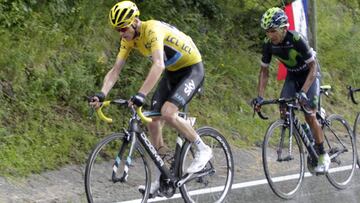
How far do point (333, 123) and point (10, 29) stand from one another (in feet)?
16.1

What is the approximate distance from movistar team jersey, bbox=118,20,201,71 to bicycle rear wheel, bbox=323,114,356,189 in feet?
8.68

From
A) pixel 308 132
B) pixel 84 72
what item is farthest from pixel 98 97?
pixel 84 72

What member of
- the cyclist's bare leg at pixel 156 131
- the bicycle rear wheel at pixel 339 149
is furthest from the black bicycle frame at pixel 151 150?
the bicycle rear wheel at pixel 339 149

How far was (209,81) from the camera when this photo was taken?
37.6 ft

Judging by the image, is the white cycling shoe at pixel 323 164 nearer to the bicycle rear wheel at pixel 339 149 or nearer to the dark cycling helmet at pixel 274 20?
the bicycle rear wheel at pixel 339 149

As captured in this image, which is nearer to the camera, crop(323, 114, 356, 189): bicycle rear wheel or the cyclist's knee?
the cyclist's knee

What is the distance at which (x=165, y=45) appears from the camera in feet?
21.0

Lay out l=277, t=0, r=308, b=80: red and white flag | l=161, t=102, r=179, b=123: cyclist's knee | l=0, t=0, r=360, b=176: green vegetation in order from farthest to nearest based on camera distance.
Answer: l=277, t=0, r=308, b=80: red and white flag → l=0, t=0, r=360, b=176: green vegetation → l=161, t=102, r=179, b=123: cyclist's knee

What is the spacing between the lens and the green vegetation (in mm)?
8113

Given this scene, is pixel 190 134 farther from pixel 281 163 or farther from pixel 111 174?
pixel 281 163

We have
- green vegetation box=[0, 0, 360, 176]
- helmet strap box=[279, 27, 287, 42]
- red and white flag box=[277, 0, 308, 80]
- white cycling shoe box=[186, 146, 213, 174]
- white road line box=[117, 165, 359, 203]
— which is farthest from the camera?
red and white flag box=[277, 0, 308, 80]

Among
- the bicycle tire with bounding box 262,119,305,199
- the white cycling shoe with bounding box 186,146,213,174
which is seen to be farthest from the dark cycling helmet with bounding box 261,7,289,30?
the white cycling shoe with bounding box 186,146,213,174

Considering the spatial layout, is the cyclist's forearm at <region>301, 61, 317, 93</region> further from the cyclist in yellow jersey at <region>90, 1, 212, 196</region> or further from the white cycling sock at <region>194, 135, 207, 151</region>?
the white cycling sock at <region>194, 135, 207, 151</region>

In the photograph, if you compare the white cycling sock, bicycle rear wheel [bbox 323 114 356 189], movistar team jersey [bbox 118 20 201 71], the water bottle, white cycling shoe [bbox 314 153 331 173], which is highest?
A: movistar team jersey [bbox 118 20 201 71]
